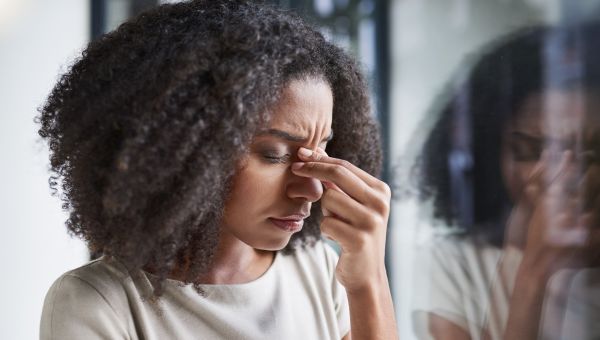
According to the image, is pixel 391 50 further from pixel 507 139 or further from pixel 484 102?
pixel 507 139

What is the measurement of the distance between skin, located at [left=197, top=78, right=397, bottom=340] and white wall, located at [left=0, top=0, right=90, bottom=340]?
85 cm

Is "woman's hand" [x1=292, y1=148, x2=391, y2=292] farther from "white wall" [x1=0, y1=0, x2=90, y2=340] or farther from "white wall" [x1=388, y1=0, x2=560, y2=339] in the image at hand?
"white wall" [x1=0, y1=0, x2=90, y2=340]

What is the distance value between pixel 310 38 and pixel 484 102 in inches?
13.2

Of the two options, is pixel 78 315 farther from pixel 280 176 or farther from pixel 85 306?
pixel 280 176

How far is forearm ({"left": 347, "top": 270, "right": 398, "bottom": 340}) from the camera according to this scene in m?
0.88

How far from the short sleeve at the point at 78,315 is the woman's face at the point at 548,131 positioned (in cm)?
62

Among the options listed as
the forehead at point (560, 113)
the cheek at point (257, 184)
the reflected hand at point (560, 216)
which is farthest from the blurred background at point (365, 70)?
the cheek at point (257, 184)

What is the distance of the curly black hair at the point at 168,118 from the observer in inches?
30.6

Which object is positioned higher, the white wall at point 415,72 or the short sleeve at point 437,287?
the white wall at point 415,72

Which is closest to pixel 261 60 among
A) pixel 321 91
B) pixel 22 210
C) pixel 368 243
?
pixel 321 91

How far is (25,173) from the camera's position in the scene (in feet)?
5.34

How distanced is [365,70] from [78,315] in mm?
627

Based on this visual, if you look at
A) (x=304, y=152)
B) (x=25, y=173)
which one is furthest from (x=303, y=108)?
(x=25, y=173)

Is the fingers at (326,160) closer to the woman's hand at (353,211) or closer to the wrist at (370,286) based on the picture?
the woman's hand at (353,211)
